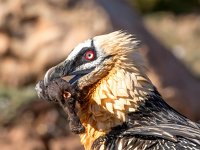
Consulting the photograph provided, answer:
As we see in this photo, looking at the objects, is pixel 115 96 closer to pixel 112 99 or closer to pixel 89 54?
pixel 112 99

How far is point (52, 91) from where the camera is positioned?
920cm

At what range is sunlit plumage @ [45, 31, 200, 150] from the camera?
8.80m

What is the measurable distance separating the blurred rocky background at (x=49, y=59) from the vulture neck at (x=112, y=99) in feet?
22.6

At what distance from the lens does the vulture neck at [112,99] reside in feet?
29.7

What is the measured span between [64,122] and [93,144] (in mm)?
8107

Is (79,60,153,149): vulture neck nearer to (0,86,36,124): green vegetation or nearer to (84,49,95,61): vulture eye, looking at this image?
(84,49,95,61): vulture eye

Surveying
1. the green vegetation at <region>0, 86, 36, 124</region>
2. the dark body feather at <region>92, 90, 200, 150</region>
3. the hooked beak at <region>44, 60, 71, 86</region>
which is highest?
the hooked beak at <region>44, 60, 71, 86</region>

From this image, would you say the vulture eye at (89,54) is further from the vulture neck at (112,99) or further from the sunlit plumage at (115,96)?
the vulture neck at (112,99)

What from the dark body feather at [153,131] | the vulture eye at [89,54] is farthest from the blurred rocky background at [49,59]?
the dark body feather at [153,131]

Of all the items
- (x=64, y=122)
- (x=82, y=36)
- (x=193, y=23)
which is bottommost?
(x=193, y=23)

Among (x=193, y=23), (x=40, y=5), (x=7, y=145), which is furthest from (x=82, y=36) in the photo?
(x=193, y=23)

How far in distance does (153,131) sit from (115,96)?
69 cm

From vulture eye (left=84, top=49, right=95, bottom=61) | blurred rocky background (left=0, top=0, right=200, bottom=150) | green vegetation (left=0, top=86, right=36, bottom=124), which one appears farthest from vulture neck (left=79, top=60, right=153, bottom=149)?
green vegetation (left=0, top=86, right=36, bottom=124)

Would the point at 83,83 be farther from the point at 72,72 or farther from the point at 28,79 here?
the point at 28,79
